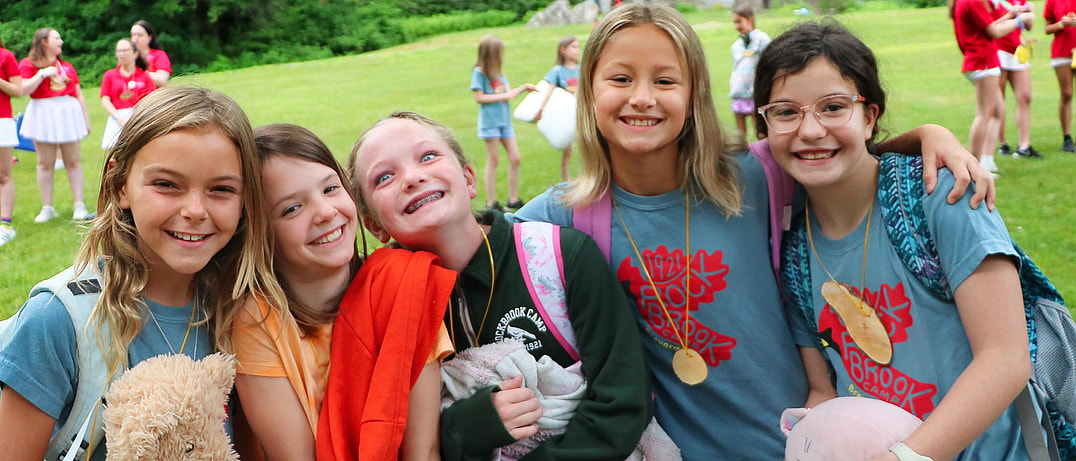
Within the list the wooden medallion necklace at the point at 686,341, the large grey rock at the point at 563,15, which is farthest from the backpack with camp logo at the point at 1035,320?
the large grey rock at the point at 563,15

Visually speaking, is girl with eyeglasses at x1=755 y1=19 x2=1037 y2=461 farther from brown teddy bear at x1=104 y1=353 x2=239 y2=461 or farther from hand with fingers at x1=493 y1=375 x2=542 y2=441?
brown teddy bear at x1=104 y1=353 x2=239 y2=461

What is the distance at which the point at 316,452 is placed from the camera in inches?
78.5

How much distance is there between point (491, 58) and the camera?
9.24 metres

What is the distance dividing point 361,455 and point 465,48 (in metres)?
25.3

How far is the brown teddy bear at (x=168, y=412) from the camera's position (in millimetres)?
1688

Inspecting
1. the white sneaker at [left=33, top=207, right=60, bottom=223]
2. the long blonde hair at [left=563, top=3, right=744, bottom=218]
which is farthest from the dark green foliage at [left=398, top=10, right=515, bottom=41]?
the long blonde hair at [left=563, top=3, right=744, bottom=218]

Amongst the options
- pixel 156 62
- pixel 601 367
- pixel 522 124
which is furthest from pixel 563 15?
pixel 601 367

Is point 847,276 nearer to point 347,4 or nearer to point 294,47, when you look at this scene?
point 294,47

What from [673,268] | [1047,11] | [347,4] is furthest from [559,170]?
[347,4]

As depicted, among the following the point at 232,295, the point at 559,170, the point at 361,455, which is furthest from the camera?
the point at 559,170

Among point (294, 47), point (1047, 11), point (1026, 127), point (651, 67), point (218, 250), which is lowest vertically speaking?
point (294, 47)

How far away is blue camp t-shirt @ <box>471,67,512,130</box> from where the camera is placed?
9094 mm

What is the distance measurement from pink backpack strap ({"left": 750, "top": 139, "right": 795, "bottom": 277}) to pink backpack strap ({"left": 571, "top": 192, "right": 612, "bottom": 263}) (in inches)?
18.4

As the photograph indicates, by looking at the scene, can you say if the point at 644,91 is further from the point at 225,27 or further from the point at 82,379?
the point at 225,27
